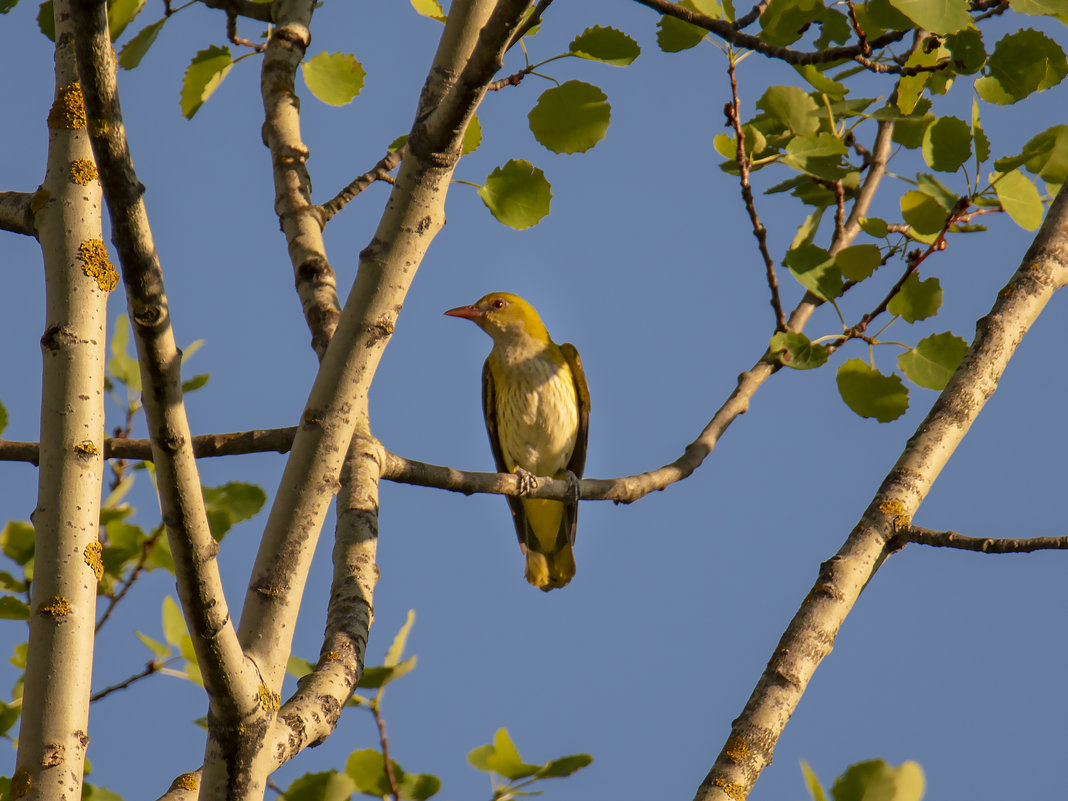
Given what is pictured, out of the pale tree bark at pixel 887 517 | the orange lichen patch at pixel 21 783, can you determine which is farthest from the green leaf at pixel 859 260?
the orange lichen patch at pixel 21 783

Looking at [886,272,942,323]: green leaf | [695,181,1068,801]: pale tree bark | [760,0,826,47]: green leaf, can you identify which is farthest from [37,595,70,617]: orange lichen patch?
[886,272,942,323]: green leaf

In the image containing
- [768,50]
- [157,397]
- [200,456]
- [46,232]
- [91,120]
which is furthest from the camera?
[200,456]

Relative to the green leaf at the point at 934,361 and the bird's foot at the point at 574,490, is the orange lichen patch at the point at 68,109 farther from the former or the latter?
the green leaf at the point at 934,361

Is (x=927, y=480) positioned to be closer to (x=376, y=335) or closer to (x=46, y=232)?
(x=376, y=335)

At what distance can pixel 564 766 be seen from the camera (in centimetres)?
256

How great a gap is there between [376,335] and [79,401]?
2.29ft

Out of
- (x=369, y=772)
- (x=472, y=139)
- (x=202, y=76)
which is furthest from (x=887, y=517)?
(x=202, y=76)

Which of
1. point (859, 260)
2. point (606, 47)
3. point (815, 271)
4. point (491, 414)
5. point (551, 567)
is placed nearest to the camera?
point (606, 47)

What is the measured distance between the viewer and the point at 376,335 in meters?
2.02

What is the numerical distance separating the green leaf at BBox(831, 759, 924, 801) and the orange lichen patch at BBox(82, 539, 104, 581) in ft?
5.00

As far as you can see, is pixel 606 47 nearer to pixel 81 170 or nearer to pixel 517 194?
pixel 517 194

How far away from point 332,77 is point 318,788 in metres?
2.43

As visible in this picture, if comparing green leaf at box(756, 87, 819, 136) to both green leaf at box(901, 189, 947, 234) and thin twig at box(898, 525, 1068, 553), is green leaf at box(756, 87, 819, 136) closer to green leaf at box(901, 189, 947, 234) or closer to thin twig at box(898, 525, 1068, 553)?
green leaf at box(901, 189, 947, 234)

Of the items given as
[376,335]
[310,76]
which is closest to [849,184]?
[310,76]
